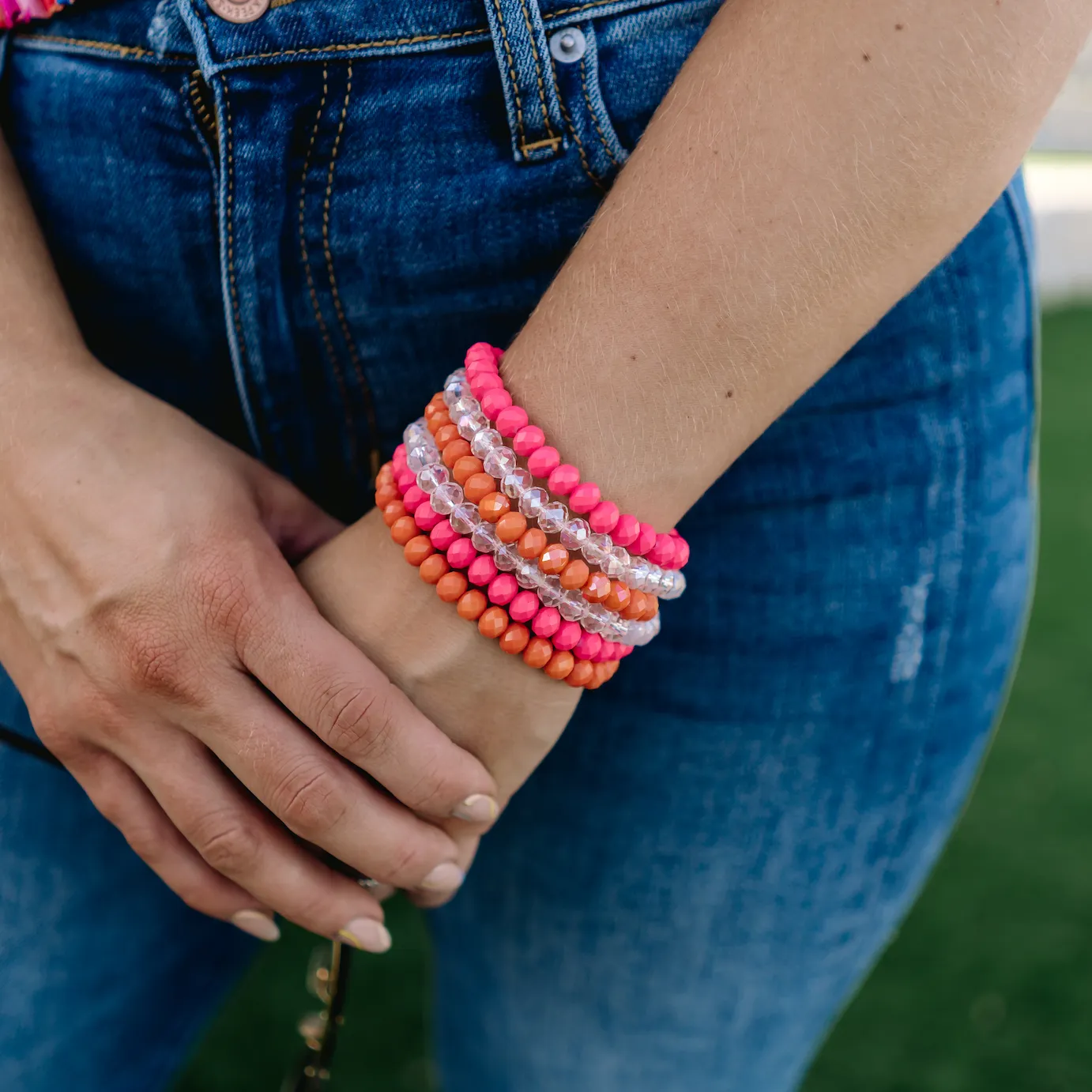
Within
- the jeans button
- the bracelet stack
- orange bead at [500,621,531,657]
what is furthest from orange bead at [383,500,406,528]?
the jeans button

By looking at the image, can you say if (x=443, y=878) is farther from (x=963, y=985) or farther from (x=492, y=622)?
(x=963, y=985)

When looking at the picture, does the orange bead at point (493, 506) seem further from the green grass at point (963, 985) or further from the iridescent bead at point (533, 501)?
the green grass at point (963, 985)

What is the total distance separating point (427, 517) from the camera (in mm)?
623

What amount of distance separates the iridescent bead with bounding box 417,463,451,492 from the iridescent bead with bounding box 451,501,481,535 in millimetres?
20

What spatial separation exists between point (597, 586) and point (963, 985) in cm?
191

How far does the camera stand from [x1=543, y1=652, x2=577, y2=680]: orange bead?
0.64 m

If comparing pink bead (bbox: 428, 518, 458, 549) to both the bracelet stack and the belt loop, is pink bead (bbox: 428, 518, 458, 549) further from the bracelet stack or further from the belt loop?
the belt loop

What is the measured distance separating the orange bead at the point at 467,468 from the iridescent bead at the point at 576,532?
0.07m

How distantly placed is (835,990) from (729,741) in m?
0.34

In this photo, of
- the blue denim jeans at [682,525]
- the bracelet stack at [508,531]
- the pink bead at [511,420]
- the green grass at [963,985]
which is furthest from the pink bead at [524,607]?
the green grass at [963,985]

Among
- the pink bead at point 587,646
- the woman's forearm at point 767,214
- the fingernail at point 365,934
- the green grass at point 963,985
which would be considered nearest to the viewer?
the woman's forearm at point 767,214

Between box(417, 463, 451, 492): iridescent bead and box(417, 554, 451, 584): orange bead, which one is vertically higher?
box(417, 463, 451, 492): iridescent bead

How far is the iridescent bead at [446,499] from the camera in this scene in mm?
620

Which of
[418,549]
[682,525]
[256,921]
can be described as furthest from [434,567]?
[256,921]
